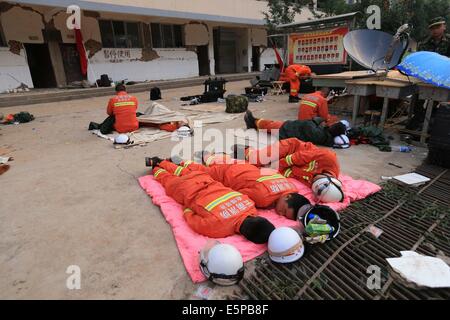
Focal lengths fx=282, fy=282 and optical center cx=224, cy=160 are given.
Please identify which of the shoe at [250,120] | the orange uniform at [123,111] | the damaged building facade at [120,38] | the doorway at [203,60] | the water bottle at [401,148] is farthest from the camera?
the doorway at [203,60]

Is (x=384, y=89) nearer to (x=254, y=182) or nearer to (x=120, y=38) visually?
(x=254, y=182)

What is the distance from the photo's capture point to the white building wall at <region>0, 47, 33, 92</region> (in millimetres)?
11258

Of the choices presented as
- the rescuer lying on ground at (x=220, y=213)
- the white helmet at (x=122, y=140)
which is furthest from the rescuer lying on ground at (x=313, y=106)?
the white helmet at (x=122, y=140)

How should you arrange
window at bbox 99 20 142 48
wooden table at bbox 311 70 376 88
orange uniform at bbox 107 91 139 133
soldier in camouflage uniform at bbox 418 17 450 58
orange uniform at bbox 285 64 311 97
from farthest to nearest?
window at bbox 99 20 142 48 → orange uniform at bbox 285 64 311 97 → wooden table at bbox 311 70 376 88 → orange uniform at bbox 107 91 139 133 → soldier in camouflage uniform at bbox 418 17 450 58

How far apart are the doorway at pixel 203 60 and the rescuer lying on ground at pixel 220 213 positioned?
16.9 m

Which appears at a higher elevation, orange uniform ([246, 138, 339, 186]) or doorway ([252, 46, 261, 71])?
doorway ([252, 46, 261, 71])

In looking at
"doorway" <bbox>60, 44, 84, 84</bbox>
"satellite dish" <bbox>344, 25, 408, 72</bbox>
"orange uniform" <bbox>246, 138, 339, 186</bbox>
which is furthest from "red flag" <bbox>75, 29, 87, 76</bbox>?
"orange uniform" <bbox>246, 138, 339, 186</bbox>

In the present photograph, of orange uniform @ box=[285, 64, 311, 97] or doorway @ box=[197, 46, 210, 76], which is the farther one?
doorway @ box=[197, 46, 210, 76]

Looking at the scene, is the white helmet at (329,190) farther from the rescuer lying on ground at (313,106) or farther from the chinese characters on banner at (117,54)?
the chinese characters on banner at (117,54)

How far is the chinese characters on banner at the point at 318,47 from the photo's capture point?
10.0 meters

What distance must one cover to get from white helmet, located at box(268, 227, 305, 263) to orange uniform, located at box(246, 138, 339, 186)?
1325mm


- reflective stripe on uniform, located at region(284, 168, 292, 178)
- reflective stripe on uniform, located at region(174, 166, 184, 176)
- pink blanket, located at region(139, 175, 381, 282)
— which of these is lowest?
pink blanket, located at region(139, 175, 381, 282)

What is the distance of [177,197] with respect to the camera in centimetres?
312

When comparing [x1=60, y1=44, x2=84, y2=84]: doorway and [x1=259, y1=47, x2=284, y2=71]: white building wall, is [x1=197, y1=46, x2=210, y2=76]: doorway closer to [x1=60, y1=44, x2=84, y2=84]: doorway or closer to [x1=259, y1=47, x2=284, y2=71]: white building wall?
[x1=259, y1=47, x2=284, y2=71]: white building wall
